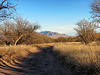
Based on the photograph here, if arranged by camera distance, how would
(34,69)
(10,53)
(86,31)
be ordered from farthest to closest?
(86,31)
(10,53)
(34,69)

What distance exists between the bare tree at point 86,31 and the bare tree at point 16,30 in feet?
32.8

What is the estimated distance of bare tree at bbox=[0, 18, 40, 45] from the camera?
2014 cm

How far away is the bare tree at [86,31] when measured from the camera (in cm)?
1916

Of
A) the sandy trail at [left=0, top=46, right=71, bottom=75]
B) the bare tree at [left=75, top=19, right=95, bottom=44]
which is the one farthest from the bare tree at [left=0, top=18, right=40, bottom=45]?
the sandy trail at [left=0, top=46, right=71, bottom=75]

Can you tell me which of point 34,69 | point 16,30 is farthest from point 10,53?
point 16,30

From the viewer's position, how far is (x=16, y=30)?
848 inches

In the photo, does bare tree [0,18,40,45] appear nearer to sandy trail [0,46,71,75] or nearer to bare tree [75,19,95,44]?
bare tree [75,19,95,44]

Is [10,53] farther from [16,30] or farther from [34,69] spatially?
[16,30]

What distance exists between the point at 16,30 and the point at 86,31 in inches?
611

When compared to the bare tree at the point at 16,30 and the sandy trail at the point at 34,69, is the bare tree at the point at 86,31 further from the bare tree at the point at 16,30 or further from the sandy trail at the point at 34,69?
the sandy trail at the point at 34,69

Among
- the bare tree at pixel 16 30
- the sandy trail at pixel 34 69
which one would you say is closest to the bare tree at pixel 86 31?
the bare tree at pixel 16 30

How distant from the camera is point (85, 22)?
65.0 feet

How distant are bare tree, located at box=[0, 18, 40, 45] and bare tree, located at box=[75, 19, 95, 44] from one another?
32.8 ft

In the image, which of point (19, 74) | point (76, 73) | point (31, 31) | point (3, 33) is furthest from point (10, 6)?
point (31, 31)
